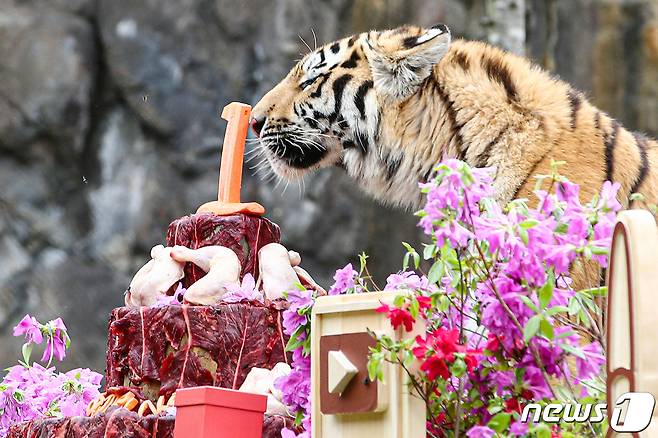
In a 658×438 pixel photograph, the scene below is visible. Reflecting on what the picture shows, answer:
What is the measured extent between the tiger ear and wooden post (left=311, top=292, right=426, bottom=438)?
178cm

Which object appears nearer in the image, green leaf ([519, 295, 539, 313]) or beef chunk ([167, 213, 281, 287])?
green leaf ([519, 295, 539, 313])

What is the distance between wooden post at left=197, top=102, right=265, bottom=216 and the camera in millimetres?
3406

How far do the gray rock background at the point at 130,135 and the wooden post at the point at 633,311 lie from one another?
6616mm

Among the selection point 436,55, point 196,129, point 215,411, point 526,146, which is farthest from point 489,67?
point 196,129

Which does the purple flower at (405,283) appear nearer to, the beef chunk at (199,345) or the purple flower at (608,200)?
the purple flower at (608,200)

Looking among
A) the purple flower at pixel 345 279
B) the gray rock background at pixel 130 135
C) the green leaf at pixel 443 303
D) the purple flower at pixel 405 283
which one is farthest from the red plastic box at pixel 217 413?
the gray rock background at pixel 130 135

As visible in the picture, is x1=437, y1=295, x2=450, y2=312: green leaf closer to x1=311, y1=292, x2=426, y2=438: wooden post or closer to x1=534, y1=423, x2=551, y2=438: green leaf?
x1=311, y1=292, x2=426, y2=438: wooden post

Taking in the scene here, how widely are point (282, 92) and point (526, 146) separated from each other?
3.55 feet

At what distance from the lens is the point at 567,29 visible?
9.95 meters

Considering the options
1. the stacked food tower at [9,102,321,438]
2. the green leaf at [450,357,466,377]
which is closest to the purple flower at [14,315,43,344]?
the stacked food tower at [9,102,321,438]

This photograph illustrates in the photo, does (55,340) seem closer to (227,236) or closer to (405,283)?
(227,236)

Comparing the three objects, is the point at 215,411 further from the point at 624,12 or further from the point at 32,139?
the point at 624,12

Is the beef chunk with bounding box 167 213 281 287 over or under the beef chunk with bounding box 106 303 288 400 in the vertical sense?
over

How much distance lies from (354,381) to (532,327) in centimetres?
38
